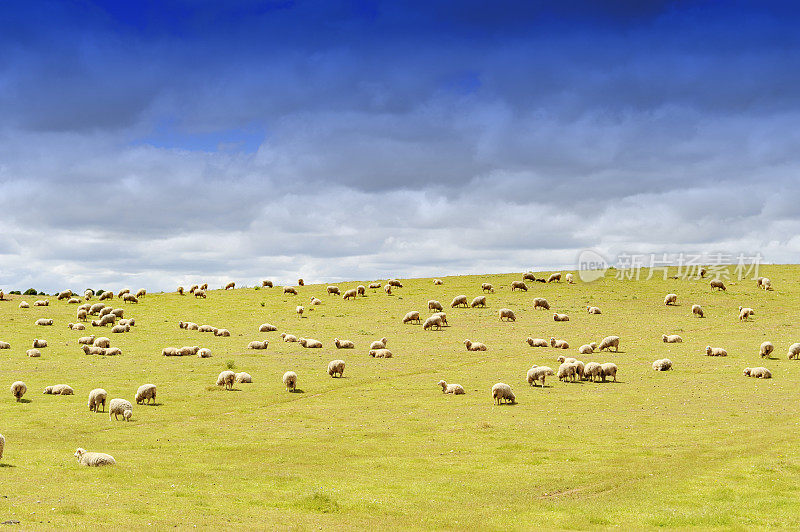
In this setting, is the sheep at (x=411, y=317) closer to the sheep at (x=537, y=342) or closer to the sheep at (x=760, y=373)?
the sheep at (x=537, y=342)

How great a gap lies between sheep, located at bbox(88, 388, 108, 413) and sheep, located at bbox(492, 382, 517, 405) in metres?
19.5

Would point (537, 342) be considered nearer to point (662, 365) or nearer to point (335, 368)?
point (662, 365)

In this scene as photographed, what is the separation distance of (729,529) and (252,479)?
1453 centimetres

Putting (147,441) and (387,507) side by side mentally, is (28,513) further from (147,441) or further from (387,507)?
(147,441)

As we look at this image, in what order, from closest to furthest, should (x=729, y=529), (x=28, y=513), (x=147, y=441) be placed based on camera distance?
(x=28, y=513) → (x=729, y=529) → (x=147, y=441)

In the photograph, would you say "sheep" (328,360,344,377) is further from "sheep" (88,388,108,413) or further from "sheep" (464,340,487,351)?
"sheep" (88,388,108,413)

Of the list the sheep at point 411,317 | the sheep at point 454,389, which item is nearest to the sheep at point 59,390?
the sheep at point 454,389

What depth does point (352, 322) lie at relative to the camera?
71.2 metres

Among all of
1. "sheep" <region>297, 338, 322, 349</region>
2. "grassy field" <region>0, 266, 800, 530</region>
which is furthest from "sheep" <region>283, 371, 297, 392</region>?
"sheep" <region>297, 338, 322, 349</region>

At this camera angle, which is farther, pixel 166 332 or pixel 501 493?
pixel 166 332

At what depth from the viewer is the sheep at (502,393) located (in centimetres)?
3853

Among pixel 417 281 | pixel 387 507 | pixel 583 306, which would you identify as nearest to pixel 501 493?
pixel 387 507

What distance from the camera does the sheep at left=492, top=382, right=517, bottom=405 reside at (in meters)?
38.5

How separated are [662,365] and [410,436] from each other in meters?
23.1
